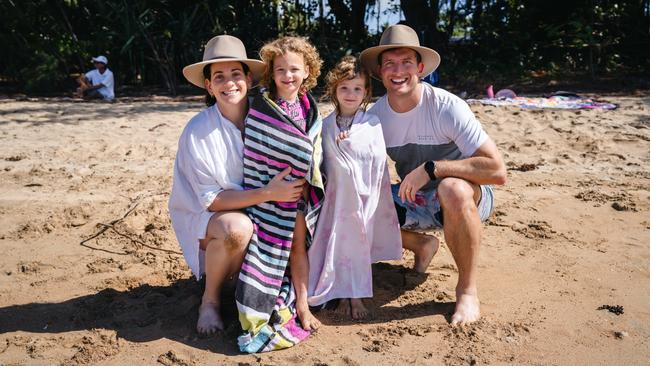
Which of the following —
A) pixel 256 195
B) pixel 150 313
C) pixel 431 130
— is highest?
pixel 431 130

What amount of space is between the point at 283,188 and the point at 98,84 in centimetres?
791

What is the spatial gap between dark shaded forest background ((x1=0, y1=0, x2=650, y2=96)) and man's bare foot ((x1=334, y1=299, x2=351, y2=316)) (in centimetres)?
805

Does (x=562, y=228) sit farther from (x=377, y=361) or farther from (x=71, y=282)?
(x=71, y=282)

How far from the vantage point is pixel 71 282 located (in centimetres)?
329

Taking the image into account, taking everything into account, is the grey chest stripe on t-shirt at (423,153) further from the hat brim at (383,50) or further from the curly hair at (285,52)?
the curly hair at (285,52)

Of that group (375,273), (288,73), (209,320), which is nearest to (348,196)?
(288,73)

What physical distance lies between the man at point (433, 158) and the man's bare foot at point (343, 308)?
51 centimetres

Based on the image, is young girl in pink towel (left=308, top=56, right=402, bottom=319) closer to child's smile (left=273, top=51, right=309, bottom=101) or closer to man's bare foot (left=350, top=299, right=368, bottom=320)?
man's bare foot (left=350, top=299, right=368, bottom=320)

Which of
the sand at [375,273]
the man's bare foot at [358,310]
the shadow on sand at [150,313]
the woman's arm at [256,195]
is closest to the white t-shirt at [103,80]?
the sand at [375,273]

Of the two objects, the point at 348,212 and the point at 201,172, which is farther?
the point at 348,212

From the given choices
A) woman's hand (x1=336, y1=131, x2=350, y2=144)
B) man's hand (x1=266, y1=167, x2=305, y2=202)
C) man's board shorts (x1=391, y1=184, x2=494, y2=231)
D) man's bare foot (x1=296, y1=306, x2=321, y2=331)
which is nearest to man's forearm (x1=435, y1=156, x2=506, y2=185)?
man's board shorts (x1=391, y1=184, x2=494, y2=231)

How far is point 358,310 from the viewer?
9.55 feet

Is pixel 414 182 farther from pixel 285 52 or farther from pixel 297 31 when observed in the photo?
pixel 297 31

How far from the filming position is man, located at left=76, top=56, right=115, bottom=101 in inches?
376
